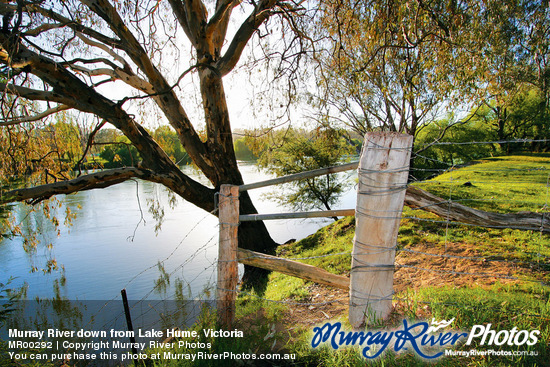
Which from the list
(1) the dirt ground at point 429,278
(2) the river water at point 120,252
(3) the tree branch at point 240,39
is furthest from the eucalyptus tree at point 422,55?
(2) the river water at point 120,252

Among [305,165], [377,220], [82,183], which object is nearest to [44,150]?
[82,183]

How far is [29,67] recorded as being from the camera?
5035mm

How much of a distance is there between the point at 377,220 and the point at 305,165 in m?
8.82

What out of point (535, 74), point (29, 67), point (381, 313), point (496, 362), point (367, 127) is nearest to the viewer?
point (496, 362)

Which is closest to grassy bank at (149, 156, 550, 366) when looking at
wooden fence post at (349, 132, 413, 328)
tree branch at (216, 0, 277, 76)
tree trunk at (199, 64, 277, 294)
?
wooden fence post at (349, 132, 413, 328)

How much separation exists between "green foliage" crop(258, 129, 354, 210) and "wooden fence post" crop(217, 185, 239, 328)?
25.5 ft

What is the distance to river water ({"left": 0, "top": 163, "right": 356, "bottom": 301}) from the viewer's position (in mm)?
7188

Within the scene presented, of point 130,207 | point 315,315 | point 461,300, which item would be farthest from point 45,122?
point 130,207

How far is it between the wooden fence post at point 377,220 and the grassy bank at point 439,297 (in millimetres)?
163

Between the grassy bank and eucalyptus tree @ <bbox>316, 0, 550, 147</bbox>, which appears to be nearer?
the grassy bank

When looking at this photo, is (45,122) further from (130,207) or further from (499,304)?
(130,207)

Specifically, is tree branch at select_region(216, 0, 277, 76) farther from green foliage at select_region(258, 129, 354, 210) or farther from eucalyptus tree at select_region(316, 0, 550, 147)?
green foliage at select_region(258, 129, 354, 210)

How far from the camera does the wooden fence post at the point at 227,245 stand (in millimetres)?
2697

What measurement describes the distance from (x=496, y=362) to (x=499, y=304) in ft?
2.28
